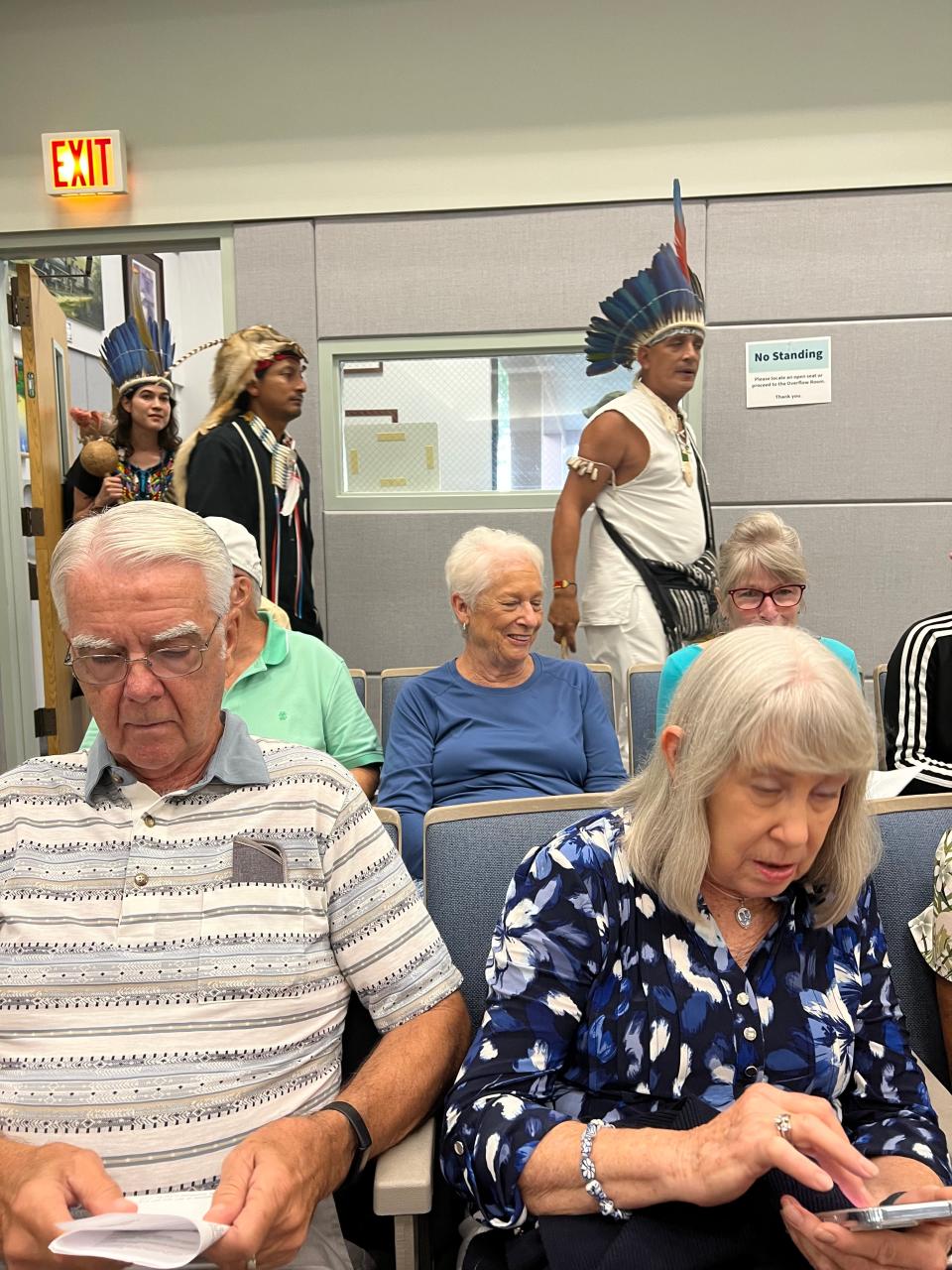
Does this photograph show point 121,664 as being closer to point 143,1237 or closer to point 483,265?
point 143,1237

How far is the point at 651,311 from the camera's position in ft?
10.7

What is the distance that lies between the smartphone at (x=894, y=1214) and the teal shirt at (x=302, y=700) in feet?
4.85

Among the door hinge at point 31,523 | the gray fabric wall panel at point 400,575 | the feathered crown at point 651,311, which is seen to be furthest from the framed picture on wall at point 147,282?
the feathered crown at point 651,311

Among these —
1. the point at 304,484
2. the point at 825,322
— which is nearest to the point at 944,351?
the point at 825,322

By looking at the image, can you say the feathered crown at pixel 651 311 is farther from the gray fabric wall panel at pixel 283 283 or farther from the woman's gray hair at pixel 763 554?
the gray fabric wall panel at pixel 283 283

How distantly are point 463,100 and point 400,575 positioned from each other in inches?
73.4

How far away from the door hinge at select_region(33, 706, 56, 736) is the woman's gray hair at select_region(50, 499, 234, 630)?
3.77 m

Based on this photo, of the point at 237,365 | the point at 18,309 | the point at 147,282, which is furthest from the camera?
the point at 147,282

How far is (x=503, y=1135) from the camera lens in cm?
113

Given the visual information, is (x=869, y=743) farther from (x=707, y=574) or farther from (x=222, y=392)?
(x=222, y=392)

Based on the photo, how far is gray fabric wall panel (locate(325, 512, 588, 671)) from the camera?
427cm

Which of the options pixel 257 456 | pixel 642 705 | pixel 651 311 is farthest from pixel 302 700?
pixel 651 311

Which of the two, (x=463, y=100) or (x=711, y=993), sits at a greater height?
(x=463, y=100)

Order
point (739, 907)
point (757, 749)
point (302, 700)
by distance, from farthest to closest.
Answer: point (302, 700), point (739, 907), point (757, 749)
